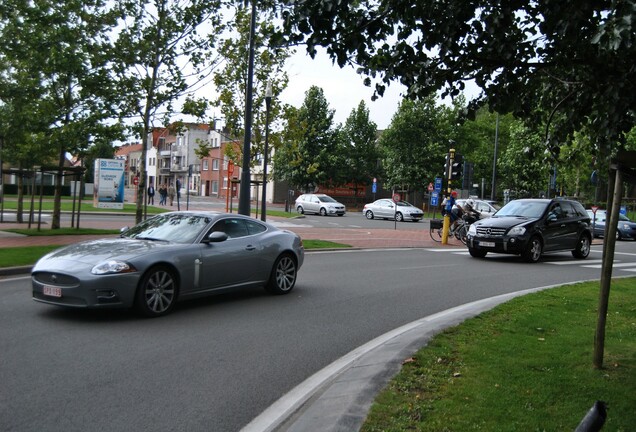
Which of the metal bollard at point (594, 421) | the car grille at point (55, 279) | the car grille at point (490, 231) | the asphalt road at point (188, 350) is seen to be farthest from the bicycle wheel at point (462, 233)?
the metal bollard at point (594, 421)

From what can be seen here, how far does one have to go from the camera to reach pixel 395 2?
5.77 metres

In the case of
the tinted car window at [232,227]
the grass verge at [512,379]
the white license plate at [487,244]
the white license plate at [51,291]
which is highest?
the tinted car window at [232,227]

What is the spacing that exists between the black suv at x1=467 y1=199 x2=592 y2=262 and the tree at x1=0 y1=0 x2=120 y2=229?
438 inches

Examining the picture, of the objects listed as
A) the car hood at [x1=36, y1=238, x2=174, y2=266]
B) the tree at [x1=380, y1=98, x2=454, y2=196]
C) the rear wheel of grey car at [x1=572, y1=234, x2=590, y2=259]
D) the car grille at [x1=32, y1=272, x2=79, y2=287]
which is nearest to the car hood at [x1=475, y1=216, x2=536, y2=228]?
the rear wheel of grey car at [x1=572, y1=234, x2=590, y2=259]

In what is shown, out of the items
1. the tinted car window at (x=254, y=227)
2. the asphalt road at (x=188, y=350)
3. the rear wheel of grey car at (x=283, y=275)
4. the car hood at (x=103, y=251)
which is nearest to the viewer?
the asphalt road at (x=188, y=350)

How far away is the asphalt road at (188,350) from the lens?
4.45 meters

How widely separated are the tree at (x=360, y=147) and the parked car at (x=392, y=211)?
70.1 feet

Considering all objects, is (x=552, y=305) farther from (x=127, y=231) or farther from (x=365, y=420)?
(x=127, y=231)

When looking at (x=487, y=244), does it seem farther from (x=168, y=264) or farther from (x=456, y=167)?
(x=168, y=264)

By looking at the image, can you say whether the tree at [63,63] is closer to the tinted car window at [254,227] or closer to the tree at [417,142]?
the tinted car window at [254,227]

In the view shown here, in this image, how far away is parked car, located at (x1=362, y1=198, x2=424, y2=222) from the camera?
42.2m

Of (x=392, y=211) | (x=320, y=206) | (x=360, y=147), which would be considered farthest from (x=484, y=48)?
(x=360, y=147)

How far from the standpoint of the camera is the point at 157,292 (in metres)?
7.67

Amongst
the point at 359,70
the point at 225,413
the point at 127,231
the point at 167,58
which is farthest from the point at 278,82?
the point at 225,413
